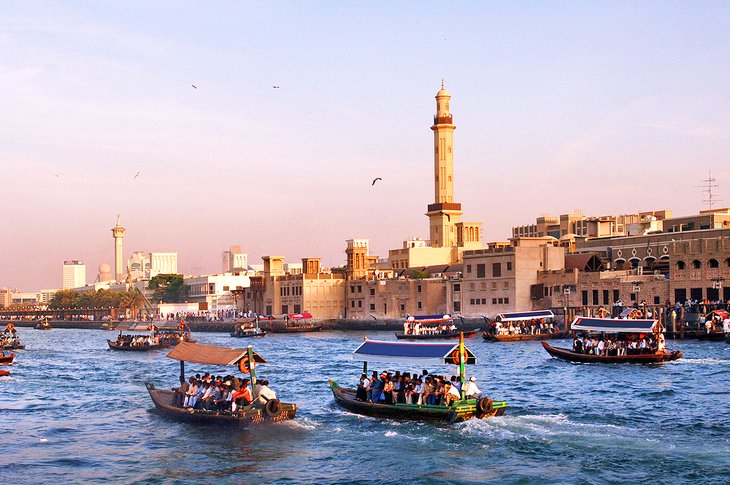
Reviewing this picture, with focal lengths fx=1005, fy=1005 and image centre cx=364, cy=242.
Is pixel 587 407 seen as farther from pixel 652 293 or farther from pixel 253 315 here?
pixel 253 315

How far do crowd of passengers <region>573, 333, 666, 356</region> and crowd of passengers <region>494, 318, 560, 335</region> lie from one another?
90.0 ft

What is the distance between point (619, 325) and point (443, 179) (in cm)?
9281

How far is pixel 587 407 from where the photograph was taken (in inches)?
1597

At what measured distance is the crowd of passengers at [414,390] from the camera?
35.2 metres

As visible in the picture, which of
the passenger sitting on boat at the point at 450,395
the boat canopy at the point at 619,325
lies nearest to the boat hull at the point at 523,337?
the boat canopy at the point at 619,325

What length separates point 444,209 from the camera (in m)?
152

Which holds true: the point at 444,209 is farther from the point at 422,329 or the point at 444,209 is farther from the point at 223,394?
the point at 223,394

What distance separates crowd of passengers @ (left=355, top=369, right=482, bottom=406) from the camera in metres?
35.2

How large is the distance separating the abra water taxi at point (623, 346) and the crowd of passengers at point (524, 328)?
86.9ft

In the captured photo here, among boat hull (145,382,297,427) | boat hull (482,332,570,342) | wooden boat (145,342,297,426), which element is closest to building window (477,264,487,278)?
boat hull (482,332,570,342)

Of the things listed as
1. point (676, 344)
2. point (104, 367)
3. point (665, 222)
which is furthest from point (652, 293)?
point (104, 367)

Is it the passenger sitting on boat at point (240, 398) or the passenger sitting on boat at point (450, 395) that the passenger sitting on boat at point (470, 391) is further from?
the passenger sitting on boat at point (240, 398)

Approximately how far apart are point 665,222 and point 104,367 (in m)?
80.6

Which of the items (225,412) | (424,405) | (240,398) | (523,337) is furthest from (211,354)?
(523,337)
